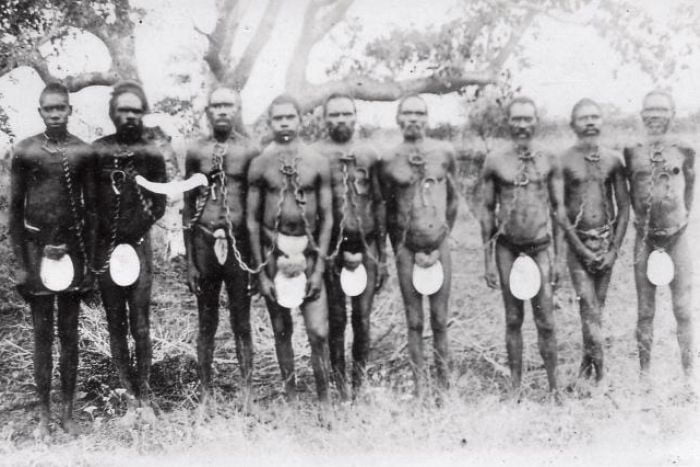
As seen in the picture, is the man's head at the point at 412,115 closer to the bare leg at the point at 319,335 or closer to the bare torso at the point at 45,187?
the bare leg at the point at 319,335

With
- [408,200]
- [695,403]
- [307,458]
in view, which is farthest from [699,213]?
[307,458]

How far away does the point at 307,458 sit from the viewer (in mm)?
3717

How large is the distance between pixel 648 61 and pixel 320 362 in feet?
12.1

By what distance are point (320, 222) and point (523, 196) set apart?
117cm

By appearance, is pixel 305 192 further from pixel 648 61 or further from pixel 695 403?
pixel 648 61

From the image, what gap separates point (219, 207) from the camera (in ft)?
13.1

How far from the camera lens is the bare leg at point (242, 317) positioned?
4043 millimetres

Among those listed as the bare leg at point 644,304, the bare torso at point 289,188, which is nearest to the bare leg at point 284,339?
the bare torso at point 289,188

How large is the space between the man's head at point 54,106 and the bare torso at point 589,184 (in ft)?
9.41

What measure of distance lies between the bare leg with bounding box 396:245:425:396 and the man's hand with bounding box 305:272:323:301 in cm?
50

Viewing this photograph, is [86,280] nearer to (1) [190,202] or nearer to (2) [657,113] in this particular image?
(1) [190,202]

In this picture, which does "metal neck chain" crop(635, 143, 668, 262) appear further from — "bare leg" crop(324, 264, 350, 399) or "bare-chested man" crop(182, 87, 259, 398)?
"bare-chested man" crop(182, 87, 259, 398)

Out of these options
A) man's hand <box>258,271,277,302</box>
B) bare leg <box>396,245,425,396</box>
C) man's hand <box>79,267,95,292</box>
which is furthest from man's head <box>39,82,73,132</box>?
bare leg <box>396,245,425,396</box>

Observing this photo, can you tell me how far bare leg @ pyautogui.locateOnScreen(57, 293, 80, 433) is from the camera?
4012 millimetres
